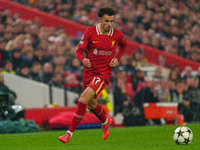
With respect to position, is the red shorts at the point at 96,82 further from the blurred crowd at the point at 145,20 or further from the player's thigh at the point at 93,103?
the blurred crowd at the point at 145,20

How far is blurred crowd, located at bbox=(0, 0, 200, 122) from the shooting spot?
16.7 meters

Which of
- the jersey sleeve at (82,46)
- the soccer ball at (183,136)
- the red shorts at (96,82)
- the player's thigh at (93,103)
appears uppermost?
the jersey sleeve at (82,46)

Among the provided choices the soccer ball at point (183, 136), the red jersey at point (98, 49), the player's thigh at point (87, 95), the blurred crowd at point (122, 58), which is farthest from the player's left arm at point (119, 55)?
the blurred crowd at point (122, 58)

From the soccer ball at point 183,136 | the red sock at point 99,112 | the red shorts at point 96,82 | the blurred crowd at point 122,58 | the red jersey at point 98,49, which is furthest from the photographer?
the blurred crowd at point 122,58

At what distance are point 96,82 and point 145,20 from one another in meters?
13.8

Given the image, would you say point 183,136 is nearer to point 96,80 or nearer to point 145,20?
point 96,80

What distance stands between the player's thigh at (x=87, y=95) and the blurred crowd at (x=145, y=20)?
12716mm

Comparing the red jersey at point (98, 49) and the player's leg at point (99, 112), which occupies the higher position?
the red jersey at point (98, 49)

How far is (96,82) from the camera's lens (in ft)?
31.7

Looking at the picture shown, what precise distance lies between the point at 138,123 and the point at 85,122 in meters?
1.86

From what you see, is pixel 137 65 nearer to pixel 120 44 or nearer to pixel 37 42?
pixel 37 42

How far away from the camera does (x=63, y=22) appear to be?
22.6 metres

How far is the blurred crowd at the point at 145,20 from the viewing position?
22.7 meters

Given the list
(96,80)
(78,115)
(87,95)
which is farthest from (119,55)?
(78,115)
